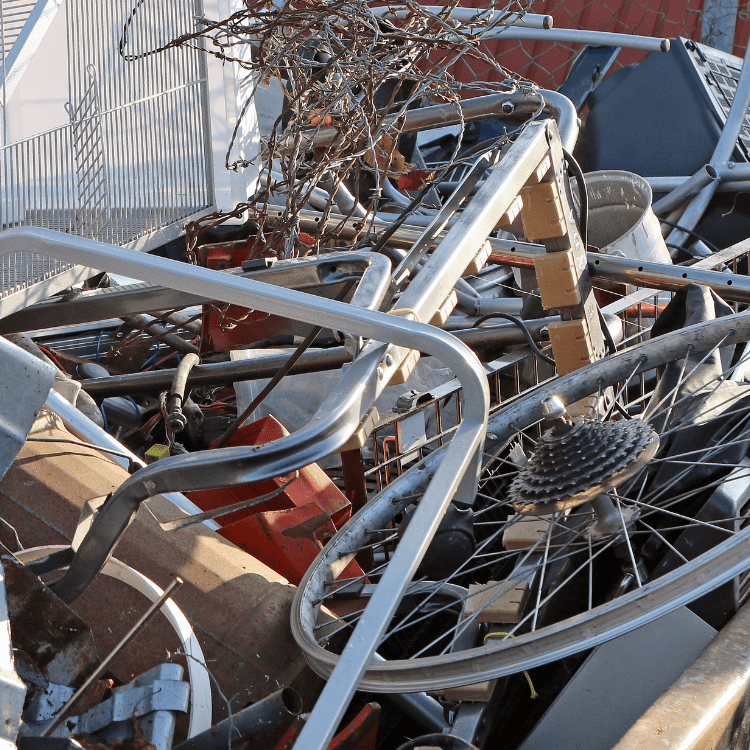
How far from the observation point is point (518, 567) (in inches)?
64.5

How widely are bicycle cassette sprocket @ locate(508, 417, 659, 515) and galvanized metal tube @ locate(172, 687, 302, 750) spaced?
60 cm

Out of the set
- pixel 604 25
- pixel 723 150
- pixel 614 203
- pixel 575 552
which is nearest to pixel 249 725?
pixel 575 552

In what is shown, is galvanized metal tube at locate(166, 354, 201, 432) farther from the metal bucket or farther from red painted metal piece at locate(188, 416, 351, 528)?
the metal bucket

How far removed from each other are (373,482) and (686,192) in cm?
243

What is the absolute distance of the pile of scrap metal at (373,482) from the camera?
105cm

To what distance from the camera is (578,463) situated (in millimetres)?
1524

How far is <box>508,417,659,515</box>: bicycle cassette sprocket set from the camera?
149 cm

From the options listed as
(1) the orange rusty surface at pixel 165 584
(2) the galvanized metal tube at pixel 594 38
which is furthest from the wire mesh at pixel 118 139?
(2) the galvanized metal tube at pixel 594 38

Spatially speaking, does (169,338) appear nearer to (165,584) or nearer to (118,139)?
(118,139)

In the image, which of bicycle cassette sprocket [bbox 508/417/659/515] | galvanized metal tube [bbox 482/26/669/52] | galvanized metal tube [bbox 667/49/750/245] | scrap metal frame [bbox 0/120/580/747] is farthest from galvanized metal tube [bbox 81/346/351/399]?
galvanized metal tube [bbox 482/26/669/52]

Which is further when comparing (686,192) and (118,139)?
(686,192)

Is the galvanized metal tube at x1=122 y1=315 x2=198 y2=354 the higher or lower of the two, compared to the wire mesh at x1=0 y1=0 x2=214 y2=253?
lower

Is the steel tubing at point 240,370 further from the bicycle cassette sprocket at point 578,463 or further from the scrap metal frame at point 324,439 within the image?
the scrap metal frame at point 324,439

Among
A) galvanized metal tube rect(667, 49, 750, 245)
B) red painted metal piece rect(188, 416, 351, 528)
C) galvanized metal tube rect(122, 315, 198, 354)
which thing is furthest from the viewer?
galvanized metal tube rect(667, 49, 750, 245)
